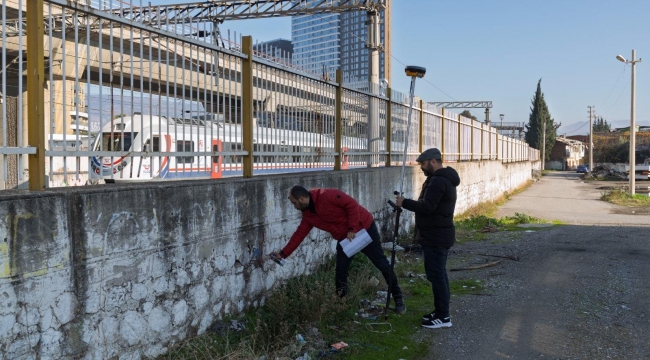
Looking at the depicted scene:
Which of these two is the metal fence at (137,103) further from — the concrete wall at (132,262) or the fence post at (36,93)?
the concrete wall at (132,262)

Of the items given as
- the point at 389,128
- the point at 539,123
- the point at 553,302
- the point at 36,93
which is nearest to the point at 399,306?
the point at 553,302

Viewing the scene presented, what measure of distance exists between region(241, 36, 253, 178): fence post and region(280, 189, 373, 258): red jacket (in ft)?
2.55

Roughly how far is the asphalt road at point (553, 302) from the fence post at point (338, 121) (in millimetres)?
2318

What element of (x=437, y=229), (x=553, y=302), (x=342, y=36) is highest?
(x=342, y=36)

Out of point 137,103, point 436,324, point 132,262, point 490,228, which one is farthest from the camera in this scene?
point 490,228

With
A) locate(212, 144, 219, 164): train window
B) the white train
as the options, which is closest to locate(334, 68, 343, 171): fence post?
the white train

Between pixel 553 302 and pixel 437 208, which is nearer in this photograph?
pixel 437 208

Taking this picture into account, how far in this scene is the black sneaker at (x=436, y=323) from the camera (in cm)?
549

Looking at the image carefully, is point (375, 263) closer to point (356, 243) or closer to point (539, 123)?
point (356, 243)

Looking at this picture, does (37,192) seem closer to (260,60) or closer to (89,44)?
(89,44)

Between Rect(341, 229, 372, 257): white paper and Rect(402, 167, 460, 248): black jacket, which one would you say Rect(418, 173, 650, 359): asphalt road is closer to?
Rect(402, 167, 460, 248): black jacket

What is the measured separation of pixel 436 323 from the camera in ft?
18.0

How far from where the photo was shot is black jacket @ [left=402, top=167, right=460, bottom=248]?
5.43 meters

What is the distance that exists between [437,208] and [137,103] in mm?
2863
